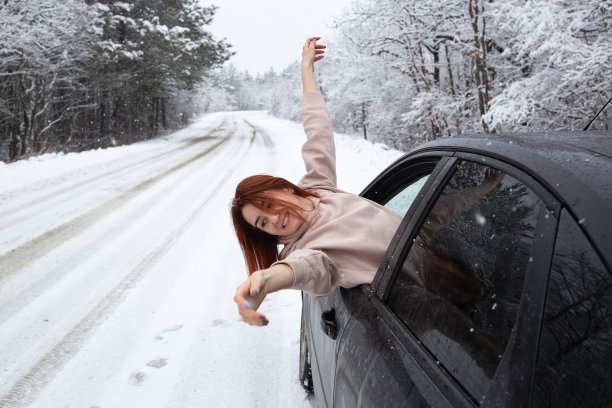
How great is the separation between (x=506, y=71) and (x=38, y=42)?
15189 mm

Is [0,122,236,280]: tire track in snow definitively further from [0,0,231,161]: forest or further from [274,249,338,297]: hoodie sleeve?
[0,0,231,161]: forest

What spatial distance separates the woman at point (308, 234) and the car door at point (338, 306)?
0.53 ft

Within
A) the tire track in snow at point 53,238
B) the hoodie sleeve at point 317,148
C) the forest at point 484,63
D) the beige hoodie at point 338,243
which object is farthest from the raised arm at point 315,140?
the tire track in snow at point 53,238

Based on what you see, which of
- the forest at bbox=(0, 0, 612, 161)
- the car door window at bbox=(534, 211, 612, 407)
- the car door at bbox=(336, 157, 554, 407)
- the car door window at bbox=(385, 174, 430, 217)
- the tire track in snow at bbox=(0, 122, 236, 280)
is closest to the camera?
the car door window at bbox=(534, 211, 612, 407)

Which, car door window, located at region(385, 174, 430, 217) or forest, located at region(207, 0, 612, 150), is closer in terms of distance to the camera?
car door window, located at region(385, 174, 430, 217)

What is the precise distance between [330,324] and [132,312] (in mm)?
2576

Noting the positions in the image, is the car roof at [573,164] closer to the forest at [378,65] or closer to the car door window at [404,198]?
the car door window at [404,198]

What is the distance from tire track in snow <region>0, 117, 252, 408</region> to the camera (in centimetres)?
247

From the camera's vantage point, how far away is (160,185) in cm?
891

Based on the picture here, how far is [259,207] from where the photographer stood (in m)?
1.79

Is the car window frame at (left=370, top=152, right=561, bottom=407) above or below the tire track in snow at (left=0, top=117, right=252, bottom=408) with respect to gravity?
above

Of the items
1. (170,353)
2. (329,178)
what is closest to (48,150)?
(170,353)

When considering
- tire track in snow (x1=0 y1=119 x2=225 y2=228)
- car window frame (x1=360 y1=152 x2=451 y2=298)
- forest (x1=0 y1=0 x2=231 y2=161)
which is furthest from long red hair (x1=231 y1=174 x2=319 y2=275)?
forest (x1=0 y1=0 x2=231 y2=161)

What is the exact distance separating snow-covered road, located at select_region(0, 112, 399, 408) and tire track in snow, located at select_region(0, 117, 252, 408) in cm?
1
